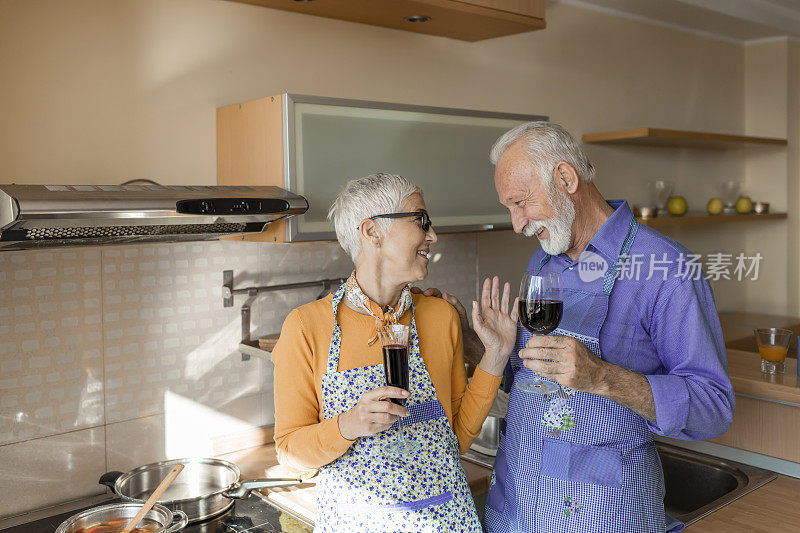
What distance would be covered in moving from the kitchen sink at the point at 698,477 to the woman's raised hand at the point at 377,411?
4.66ft

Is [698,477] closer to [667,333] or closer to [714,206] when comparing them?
[667,333]

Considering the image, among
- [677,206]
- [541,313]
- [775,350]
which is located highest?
[677,206]

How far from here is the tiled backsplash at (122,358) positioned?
2102mm

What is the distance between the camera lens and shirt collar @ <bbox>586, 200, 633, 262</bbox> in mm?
1645

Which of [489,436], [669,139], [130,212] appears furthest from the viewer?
[669,139]

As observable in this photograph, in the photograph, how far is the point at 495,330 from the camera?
5.54 feet

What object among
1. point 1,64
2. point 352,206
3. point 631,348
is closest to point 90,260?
point 1,64

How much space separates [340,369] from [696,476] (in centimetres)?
154

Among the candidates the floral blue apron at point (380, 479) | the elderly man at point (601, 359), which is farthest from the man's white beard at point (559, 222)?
the floral blue apron at point (380, 479)

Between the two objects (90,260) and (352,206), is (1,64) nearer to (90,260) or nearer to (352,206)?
(90,260)

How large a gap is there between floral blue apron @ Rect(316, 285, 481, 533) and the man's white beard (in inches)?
19.0

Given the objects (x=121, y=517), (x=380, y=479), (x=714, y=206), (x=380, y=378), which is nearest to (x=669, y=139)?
(x=714, y=206)

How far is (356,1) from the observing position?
237 cm

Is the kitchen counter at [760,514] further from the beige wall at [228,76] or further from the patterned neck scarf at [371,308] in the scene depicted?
the beige wall at [228,76]
